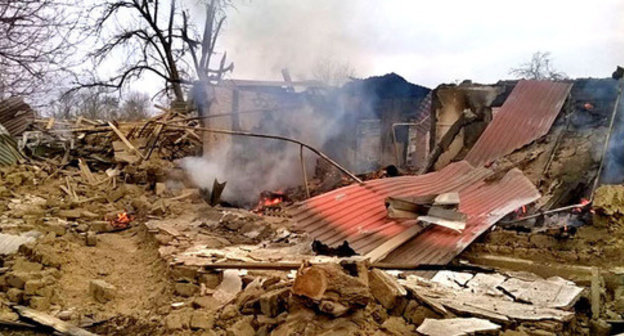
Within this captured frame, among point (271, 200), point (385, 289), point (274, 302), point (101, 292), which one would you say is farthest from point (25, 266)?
point (271, 200)

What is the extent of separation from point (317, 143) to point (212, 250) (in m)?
8.59

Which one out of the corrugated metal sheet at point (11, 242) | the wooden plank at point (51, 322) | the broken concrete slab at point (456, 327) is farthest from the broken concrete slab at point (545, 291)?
the corrugated metal sheet at point (11, 242)

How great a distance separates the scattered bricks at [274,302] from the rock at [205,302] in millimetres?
905

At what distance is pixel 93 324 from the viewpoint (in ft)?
17.4

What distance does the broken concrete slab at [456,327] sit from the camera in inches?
149

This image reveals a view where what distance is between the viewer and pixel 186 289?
5891 mm

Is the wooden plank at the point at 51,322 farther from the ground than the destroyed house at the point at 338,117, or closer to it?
closer to it

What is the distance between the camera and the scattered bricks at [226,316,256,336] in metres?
4.60

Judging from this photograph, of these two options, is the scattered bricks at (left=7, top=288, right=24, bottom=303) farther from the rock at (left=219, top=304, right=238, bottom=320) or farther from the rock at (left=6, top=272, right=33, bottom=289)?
the rock at (left=219, top=304, right=238, bottom=320)

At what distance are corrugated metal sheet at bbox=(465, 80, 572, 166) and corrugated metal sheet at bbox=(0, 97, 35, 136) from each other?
1282 centimetres

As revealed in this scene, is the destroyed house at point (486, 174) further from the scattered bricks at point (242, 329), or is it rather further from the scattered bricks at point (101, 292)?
the scattered bricks at point (101, 292)

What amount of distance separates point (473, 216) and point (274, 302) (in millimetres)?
3588

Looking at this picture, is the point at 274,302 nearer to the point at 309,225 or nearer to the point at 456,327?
the point at 456,327

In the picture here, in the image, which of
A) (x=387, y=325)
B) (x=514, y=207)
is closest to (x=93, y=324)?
(x=387, y=325)
